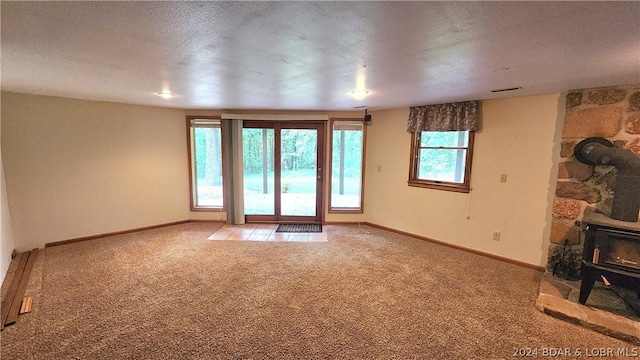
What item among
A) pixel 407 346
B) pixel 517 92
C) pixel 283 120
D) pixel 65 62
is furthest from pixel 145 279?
pixel 517 92

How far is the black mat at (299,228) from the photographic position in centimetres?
464

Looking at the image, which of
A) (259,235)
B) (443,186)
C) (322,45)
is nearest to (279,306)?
(259,235)

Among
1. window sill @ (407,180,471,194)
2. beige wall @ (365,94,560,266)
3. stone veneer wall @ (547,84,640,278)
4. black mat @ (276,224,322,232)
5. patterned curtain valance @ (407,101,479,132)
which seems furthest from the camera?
black mat @ (276,224,322,232)

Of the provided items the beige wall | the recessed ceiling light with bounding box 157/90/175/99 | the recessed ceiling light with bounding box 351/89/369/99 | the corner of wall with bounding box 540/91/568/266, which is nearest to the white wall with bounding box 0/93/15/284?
the recessed ceiling light with bounding box 157/90/175/99

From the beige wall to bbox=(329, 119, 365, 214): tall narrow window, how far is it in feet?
1.98

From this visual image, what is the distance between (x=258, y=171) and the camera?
16.3 ft

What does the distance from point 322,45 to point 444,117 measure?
9.14 feet

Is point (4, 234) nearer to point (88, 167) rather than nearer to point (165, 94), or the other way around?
point (88, 167)

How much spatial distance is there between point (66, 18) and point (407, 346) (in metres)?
2.88

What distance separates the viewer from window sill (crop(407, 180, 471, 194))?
379cm

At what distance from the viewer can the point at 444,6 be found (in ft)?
3.91

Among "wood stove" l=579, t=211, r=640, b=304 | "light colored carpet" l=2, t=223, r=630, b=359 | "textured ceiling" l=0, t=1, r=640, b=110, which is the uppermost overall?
"textured ceiling" l=0, t=1, r=640, b=110

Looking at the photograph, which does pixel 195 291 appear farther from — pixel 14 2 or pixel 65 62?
pixel 14 2

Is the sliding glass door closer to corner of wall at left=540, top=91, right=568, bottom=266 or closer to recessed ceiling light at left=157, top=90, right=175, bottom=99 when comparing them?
recessed ceiling light at left=157, top=90, right=175, bottom=99
